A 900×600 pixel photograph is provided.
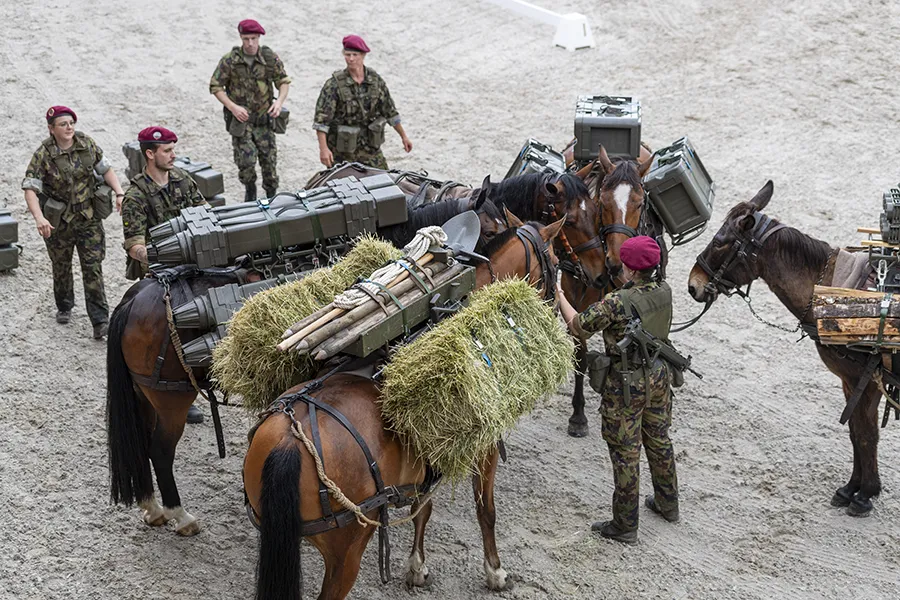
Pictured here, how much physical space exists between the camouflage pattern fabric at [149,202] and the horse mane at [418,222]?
5.72 feet

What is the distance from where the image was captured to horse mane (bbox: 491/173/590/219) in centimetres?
738

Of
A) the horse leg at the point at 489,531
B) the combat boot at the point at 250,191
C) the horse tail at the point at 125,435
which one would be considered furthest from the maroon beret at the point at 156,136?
the combat boot at the point at 250,191

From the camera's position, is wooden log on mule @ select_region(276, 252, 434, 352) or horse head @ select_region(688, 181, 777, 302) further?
horse head @ select_region(688, 181, 777, 302)

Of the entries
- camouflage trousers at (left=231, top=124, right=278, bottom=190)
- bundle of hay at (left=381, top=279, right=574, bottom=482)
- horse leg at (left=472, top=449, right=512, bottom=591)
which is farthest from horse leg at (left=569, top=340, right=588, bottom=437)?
camouflage trousers at (left=231, top=124, right=278, bottom=190)

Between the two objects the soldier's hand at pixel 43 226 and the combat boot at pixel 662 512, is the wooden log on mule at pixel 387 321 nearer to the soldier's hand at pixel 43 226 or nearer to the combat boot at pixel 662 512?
the combat boot at pixel 662 512

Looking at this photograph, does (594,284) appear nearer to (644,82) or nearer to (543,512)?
(543,512)

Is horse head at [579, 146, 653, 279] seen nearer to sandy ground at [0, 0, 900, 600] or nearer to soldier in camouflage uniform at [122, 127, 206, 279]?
sandy ground at [0, 0, 900, 600]

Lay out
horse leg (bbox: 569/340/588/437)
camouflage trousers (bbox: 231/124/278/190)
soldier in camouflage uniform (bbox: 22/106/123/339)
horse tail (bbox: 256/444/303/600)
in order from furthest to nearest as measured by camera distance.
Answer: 1. camouflage trousers (bbox: 231/124/278/190)
2. soldier in camouflage uniform (bbox: 22/106/123/339)
3. horse leg (bbox: 569/340/588/437)
4. horse tail (bbox: 256/444/303/600)

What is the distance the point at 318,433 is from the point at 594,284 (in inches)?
134

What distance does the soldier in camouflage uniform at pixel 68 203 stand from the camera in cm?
880

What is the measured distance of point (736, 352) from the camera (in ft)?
30.5

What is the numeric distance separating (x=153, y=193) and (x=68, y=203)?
202 centimetres

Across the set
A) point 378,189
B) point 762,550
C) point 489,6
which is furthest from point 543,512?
point 489,6

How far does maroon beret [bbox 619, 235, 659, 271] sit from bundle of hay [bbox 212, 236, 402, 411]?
161 cm
